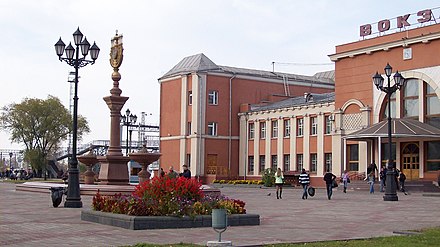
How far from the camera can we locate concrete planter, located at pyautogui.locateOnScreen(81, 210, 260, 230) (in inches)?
596

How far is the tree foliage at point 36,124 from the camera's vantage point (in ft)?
245

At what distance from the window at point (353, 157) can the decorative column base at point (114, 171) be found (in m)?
23.5

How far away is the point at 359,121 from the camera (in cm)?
4856

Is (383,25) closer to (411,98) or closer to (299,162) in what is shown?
(411,98)

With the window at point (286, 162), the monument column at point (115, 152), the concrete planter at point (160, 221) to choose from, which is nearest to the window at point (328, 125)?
the window at point (286, 162)

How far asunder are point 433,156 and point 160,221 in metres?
32.5

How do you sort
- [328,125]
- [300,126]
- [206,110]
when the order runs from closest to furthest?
[328,125]
[300,126]
[206,110]

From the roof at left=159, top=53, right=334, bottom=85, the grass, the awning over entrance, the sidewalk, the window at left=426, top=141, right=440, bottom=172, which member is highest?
the roof at left=159, top=53, right=334, bottom=85

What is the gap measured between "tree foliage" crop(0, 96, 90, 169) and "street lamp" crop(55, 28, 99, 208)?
53.2 metres

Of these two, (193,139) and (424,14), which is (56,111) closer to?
(193,139)

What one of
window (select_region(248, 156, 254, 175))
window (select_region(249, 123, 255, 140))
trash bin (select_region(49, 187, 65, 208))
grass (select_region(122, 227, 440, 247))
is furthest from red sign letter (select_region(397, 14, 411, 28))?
grass (select_region(122, 227, 440, 247))

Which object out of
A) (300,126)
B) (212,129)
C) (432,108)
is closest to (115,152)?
(432,108)

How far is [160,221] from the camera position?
50.3ft

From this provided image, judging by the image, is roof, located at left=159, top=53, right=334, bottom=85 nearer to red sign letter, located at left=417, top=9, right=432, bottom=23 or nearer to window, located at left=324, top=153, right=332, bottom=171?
window, located at left=324, top=153, right=332, bottom=171
